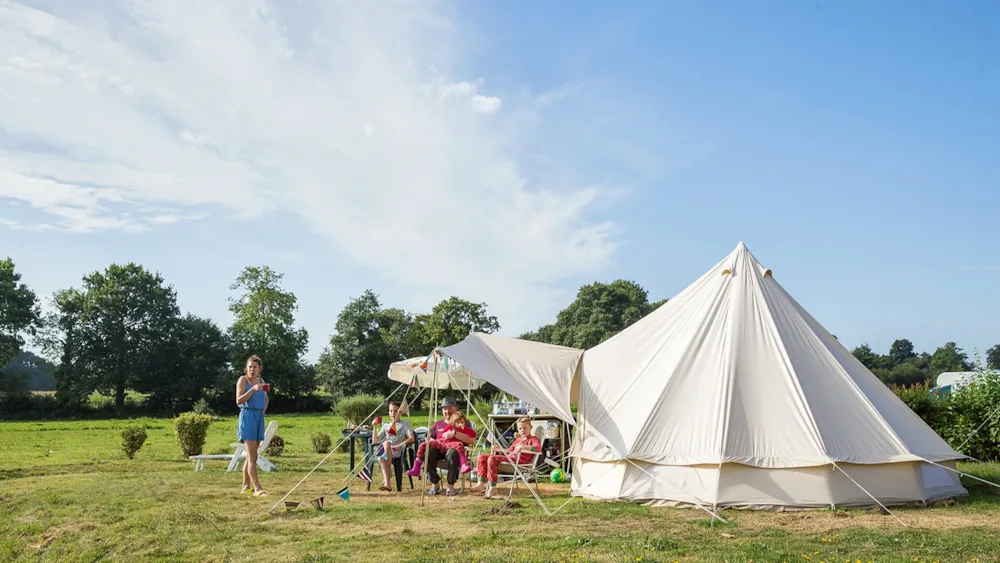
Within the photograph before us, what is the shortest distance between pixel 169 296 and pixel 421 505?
41138mm

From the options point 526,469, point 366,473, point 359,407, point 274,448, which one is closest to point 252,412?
point 366,473

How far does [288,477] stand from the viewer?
37.9 feet

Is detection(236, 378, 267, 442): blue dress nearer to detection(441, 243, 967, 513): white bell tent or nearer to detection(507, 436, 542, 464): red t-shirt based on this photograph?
detection(441, 243, 967, 513): white bell tent

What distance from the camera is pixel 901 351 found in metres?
63.3

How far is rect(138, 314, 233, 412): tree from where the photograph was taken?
40750mm

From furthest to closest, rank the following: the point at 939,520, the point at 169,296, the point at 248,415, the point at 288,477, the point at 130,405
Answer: the point at 169,296 < the point at 130,405 < the point at 288,477 < the point at 248,415 < the point at 939,520

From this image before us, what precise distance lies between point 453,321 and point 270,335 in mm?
11800

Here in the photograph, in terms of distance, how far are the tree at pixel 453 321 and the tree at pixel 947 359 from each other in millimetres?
30846

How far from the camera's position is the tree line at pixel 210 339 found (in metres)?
40.1

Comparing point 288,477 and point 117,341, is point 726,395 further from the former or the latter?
point 117,341

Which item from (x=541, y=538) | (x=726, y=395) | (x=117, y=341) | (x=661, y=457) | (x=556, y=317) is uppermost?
(x=556, y=317)

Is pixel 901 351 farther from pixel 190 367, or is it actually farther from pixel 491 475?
pixel 491 475

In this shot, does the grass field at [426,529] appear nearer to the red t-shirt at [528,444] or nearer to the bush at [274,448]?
the red t-shirt at [528,444]

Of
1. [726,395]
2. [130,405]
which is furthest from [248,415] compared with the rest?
[130,405]
